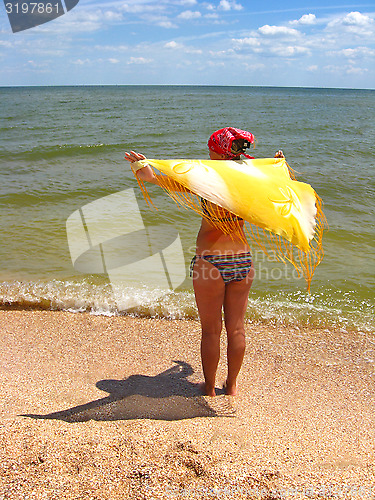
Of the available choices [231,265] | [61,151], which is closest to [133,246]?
[231,265]

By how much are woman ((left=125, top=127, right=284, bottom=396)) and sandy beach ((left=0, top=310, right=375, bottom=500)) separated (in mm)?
645

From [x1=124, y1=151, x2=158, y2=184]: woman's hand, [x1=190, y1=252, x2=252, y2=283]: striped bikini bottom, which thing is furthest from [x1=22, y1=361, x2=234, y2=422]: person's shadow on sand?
[x1=124, y1=151, x2=158, y2=184]: woman's hand

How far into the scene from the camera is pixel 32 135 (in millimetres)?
17297

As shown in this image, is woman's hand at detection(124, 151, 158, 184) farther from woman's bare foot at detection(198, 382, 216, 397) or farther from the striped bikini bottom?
woman's bare foot at detection(198, 382, 216, 397)

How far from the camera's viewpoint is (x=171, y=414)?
286 centimetres

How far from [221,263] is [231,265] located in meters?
0.07

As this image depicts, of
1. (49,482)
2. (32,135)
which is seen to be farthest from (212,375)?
(32,135)

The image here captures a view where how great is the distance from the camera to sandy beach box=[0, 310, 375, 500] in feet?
6.67

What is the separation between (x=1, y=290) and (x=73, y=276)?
2.80 ft

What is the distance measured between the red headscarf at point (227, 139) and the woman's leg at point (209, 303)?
2.24 ft

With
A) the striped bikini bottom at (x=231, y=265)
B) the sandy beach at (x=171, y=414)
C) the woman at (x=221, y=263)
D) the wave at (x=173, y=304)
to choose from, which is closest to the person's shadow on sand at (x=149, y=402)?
the sandy beach at (x=171, y=414)

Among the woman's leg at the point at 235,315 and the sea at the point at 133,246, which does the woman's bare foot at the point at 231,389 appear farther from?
the sea at the point at 133,246

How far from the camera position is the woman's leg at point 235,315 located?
2697 millimetres

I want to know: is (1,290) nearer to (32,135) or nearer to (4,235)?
(4,235)
